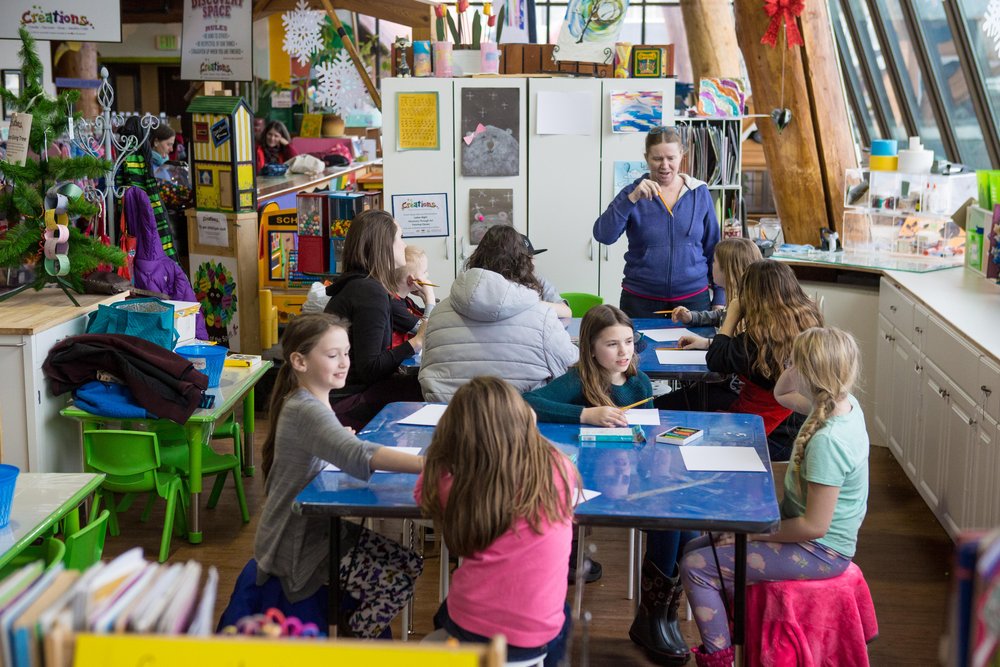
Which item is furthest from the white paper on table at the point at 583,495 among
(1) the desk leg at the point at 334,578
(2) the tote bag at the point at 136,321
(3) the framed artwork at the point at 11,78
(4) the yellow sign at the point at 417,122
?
(3) the framed artwork at the point at 11,78

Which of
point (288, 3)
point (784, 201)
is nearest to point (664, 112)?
point (784, 201)

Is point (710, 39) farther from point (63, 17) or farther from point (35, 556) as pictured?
Answer: point (35, 556)

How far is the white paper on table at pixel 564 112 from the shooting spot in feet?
21.1

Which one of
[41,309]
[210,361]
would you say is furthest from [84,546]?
[41,309]

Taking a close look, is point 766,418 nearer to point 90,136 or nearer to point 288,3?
point 90,136

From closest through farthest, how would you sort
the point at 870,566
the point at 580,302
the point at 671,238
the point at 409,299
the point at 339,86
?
the point at 870,566, the point at 409,299, the point at 671,238, the point at 580,302, the point at 339,86

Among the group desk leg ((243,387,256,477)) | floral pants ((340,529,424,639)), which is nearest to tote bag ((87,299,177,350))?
desk leg ((243,387,256,477))

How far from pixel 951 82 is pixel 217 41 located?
19.0 feet

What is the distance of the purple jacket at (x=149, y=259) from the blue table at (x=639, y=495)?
297 cm

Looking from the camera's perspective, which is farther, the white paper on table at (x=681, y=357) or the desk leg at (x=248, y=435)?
the desk leg at (x=248, y=435)

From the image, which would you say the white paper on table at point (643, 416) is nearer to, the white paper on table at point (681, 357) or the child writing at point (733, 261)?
the white paper on table at point (681, 357)

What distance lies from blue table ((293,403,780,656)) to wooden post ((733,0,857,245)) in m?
3.98

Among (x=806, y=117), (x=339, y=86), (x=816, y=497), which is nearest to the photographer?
(x=816, y=497)

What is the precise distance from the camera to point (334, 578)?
2.90 meters
